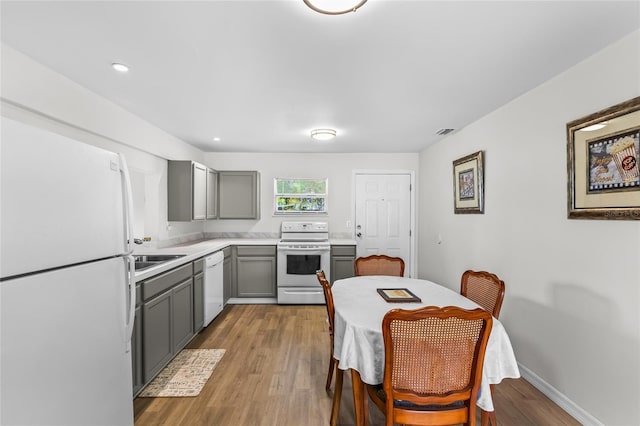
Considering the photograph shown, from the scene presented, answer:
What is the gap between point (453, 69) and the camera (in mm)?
2020

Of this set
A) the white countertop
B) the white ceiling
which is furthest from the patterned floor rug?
the white ceiling

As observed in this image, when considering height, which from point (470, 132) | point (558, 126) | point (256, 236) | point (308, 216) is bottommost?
point (256, 236)

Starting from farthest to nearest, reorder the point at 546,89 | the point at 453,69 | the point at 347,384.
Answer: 1. the point at 347,384
2. the point at 546,89
3. the point at 453,69

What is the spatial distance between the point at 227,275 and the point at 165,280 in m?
1.79

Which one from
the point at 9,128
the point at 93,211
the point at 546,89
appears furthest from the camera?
the point at 546,89

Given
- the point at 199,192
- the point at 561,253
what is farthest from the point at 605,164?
the point at 199,192

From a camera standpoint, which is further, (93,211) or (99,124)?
(99,124)

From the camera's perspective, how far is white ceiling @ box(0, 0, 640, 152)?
1436 millimetres

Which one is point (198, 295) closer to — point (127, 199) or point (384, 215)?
point (127, 199)

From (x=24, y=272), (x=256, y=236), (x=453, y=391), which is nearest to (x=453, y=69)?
(x=453, y=391)

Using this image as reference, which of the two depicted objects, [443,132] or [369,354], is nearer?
[369,354]

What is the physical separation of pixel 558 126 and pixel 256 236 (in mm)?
4110

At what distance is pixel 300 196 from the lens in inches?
197

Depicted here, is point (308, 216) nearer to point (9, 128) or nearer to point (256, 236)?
point (256, 236)
